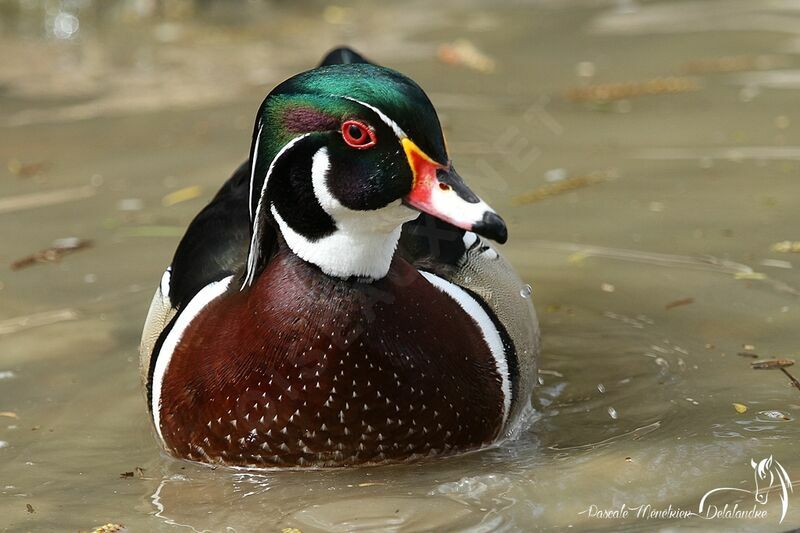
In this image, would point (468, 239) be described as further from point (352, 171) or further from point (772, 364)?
point (772, 364)

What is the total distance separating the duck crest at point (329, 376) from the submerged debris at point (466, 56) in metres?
4.68

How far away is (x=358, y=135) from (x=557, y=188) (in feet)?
9.52

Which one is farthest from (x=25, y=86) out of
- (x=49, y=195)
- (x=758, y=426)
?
(x=758, y=426)

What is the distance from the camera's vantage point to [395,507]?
3.47 meters

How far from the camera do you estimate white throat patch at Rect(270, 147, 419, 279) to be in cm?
350

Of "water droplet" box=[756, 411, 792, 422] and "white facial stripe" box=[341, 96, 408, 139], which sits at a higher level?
"white facial stripe" box=[341, 96, 408, 139]

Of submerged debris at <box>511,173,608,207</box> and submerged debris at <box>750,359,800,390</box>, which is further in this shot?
submerged debris at <box>511,173,608,207</box>

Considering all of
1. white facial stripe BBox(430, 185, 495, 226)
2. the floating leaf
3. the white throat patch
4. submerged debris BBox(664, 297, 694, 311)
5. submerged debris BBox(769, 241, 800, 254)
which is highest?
white facial stripe BBox(430, 185, 495, 226)

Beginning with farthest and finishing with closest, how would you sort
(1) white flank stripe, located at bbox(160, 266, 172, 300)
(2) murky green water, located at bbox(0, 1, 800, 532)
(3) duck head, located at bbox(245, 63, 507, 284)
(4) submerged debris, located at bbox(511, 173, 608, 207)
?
(4) submerged debris, located at bbox(511, 173, 608, 207), (1) white flank stripe, located at bbox(160, 266, 172, 300), (2) murky green water, located at bbox(0, 1, 800, 532), (3) duck head, located at bbox(245, 63, 507, 284)

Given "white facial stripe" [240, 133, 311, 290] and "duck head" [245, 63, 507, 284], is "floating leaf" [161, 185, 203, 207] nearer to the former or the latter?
"white facial stripe" [240, 133, 311, 290]

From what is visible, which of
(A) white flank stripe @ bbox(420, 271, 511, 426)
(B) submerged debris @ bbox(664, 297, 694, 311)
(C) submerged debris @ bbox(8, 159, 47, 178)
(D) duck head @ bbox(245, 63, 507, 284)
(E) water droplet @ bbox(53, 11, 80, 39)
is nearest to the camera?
(D) duck head @ bbox(245, 63, 507, 284)

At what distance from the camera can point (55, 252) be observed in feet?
19.0

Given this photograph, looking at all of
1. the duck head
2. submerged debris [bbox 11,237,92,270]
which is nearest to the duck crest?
the duck head

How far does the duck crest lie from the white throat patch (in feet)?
0.14
